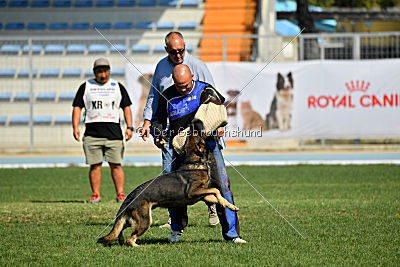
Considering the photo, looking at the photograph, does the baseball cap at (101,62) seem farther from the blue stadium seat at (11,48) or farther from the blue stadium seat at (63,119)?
the blue stadium seat at (11,48)

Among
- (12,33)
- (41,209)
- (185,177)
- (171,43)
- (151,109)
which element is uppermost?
(12,33)

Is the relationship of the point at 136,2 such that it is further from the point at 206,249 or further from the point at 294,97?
the point at 206,249

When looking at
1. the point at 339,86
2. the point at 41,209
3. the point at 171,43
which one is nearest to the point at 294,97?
the point at 339,86

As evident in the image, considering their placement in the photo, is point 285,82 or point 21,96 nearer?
point 285,82

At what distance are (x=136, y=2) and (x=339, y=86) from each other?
9.72m

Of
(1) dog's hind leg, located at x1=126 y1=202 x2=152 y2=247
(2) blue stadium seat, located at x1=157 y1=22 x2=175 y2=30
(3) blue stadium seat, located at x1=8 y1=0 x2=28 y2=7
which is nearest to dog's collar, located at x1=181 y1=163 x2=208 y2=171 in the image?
(1) dog's hind leg, located at x1=126 y1=202 x2=152 y2=247

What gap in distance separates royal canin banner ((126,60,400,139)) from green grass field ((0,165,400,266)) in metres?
4.82

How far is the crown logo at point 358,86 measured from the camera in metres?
18.8

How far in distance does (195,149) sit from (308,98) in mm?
12882

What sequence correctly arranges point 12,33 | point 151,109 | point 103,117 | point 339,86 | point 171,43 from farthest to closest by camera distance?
1. point 12,33
2. point 339,86
3. point 103,117
4. point 151,109
5. point 171,43

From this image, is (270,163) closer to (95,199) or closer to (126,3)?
(95,199)

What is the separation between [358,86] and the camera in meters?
18.9

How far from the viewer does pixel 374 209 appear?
368 inches

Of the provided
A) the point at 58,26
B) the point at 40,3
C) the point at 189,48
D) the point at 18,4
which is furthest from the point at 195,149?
the point at 18,4
